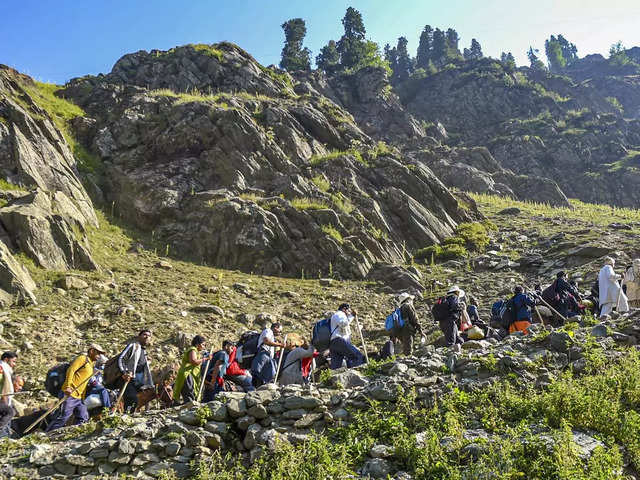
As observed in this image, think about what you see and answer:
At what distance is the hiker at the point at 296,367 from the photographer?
31.9 ft

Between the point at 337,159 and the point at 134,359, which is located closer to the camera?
the point at 134,359

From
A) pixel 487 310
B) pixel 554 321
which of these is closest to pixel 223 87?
pixel 487 310

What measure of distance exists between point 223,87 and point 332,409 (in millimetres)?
32541

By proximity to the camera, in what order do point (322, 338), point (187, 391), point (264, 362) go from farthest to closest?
point (322, 338), point (264, 362), point (187, 391)

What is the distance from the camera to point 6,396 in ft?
26.2

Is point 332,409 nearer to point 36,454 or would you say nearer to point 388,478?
point 388,478

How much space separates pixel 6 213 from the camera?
1487cm

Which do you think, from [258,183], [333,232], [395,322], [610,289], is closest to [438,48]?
[258,183]

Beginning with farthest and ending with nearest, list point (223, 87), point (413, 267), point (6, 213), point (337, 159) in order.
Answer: point (223, 87)
point (337, 159)
point (413, 267)
point (6, 213)

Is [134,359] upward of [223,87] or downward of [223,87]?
downward

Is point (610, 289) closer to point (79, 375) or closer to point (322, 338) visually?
point (322, 338)

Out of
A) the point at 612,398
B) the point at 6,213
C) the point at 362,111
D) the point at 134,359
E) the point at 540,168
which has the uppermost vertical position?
the point at 362,111

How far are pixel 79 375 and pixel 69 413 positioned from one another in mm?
646

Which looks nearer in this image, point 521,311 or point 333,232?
point 521,311
